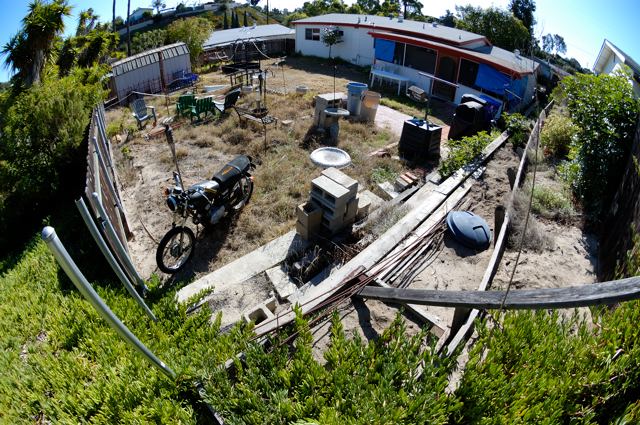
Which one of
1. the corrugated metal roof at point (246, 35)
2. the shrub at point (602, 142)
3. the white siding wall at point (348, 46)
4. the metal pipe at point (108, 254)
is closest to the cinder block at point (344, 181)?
the metal pipe at point (108, 254)

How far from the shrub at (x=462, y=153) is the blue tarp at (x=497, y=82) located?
28.6 feet

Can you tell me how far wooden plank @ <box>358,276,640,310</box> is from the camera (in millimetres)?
2256

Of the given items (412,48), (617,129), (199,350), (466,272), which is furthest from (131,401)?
(412,48)

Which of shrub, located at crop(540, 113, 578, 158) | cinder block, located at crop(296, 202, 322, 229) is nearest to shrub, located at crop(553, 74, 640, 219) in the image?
shrub, located at crop(540, 113, 578, 158)

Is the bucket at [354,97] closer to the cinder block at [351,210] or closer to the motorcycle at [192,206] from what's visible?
the motorcycle at [192,206]

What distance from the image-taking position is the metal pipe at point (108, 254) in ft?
10.5

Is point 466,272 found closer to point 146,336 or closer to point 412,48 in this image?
point 146,336

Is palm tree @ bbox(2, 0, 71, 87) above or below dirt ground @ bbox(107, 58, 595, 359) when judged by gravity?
above

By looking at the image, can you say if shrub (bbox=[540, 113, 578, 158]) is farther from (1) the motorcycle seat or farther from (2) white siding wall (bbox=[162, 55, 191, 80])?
(2) white siding wall (bbox=[162, 55, 191, 80])

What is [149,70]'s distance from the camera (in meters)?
17.6

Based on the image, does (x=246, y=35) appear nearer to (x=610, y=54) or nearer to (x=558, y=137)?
(x=610, y=54)

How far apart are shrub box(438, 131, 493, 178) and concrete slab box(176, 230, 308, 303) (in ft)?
12.7

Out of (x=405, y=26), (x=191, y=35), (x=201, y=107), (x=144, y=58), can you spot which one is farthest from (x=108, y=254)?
(x=405, y=26)

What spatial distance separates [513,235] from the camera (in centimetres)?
545
